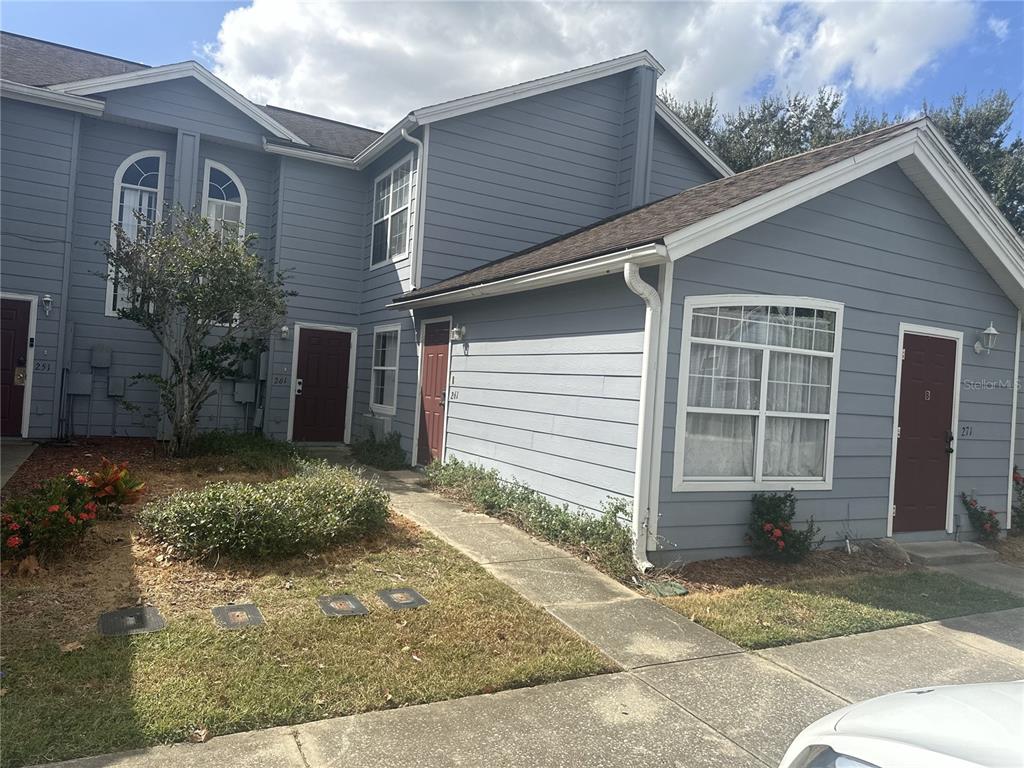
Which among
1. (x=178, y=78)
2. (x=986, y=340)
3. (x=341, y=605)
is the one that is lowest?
(x=341, y=605)

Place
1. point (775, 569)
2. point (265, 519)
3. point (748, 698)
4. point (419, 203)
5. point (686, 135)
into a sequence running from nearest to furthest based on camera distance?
point (748, 698)
point (265, 519)
point (775, 569)
point (419, 203)
point (686, 135)

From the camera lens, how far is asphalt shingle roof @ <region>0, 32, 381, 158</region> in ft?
37.4

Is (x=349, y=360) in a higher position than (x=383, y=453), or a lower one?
higher

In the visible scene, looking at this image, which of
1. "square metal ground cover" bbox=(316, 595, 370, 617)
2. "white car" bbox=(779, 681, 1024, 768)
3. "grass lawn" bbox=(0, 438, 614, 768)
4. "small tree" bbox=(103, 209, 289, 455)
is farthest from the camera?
"small tree" bbox=(103, 209, 289, 455)

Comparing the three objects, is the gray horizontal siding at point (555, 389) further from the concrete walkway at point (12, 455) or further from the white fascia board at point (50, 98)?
the white fascia board at point (50, 98)

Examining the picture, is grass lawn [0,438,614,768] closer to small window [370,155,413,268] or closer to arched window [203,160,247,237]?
small window [370,155,413,268]

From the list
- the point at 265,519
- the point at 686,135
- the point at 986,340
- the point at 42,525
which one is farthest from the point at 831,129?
the point at 42,525

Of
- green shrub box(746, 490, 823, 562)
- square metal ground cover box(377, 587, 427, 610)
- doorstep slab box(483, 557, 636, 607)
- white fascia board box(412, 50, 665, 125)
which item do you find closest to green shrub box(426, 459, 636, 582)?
doorstep slab box(483, 557, 636, 607)

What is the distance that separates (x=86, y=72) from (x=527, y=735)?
13.8 metres

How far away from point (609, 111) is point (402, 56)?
148 inches

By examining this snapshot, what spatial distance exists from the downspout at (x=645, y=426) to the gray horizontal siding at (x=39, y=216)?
31.4 feet

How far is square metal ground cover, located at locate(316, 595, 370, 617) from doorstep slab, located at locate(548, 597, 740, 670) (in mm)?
1379

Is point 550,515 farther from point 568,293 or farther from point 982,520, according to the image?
point 982,520

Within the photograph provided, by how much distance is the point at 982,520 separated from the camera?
8.60m
